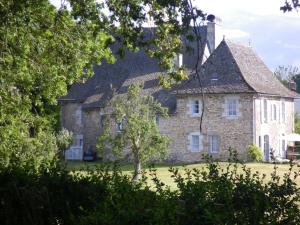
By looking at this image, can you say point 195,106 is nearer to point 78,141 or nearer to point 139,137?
point 78,141

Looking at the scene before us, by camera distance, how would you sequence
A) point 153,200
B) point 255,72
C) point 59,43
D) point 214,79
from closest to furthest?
point 153,200 < point 59,43 < point 214,79 < point 255,72

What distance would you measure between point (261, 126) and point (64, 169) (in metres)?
33.3

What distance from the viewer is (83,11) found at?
367 inches

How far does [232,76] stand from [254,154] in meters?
5.81

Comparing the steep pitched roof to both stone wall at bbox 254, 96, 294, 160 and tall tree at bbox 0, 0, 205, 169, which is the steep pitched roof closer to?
stone wall at bbox 254, 96, 294, 160

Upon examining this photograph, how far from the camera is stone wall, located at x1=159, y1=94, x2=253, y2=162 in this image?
37875 millimetres

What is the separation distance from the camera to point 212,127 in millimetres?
38844

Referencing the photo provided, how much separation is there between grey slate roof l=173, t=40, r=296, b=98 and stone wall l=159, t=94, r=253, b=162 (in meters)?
0.61

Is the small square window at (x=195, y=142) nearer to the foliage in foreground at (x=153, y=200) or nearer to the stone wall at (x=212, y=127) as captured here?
the stone wall at (x=212, y=127)

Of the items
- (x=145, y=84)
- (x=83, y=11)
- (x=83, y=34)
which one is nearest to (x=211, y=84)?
(x=145, y=84)

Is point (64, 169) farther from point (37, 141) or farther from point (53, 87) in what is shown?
point (37, 141)

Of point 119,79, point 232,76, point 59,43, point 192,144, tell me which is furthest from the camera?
point 119,79

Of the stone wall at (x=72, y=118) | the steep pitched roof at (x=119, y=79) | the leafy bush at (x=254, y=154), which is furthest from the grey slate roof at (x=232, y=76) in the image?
the stone wall at (x=72, y=118)

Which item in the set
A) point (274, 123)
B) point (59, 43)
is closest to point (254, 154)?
point (274, 123)
